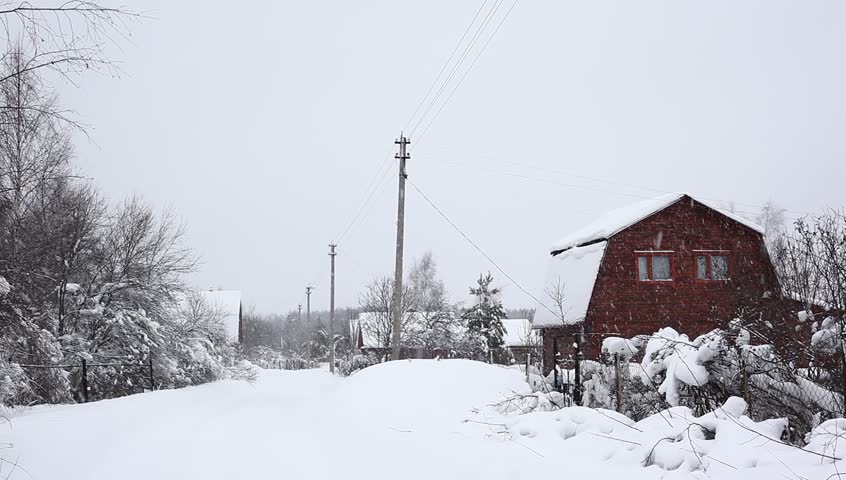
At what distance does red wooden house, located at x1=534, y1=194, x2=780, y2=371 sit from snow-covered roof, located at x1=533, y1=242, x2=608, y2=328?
4cm

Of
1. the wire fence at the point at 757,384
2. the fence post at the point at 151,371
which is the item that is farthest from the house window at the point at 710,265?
the fence post at the point at 151,371

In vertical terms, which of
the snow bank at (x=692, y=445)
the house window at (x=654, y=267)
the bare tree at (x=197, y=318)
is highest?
the house window at (x=654, y=267)

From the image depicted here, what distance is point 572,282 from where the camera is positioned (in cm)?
2172

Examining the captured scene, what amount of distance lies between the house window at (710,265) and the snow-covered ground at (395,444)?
10.7m

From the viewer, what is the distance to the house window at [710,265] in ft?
68.0

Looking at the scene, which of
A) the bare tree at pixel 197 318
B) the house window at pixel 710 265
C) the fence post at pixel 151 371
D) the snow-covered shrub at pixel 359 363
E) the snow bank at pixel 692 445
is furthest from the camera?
the snow-covered shrub at pixel 359 363

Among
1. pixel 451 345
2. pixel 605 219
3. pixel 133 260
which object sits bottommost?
pixel 451 345

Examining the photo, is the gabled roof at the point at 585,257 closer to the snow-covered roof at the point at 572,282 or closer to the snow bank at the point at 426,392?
the snow-covered roof at the point at 572,282

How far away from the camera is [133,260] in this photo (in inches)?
833

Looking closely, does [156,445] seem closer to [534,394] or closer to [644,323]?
[534,394]

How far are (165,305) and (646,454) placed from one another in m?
19.4

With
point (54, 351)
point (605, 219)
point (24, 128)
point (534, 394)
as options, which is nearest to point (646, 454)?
point (534, 394)

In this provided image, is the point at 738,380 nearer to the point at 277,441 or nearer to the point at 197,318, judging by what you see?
the point at 277,441

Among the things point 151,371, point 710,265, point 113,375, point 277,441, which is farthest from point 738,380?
point 113,375
